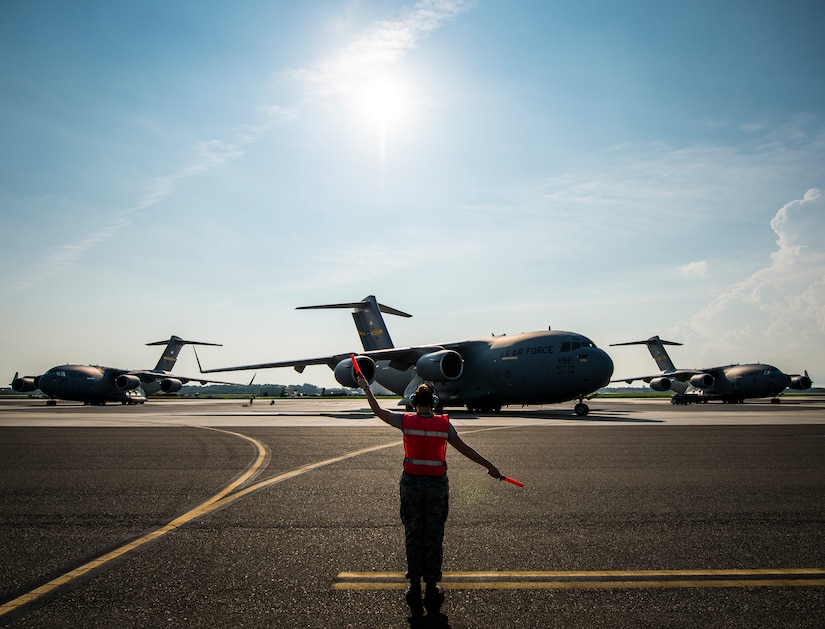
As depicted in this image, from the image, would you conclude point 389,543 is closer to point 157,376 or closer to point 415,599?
point 415,599

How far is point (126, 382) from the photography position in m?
56.4

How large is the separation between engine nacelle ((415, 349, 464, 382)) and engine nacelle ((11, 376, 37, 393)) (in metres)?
44.0

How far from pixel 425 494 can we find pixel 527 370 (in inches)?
1145

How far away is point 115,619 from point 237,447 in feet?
36.8

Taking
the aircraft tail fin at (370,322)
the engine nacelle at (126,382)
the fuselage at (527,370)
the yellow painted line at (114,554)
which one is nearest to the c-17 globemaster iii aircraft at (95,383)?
the engine nacelle at (126,382)

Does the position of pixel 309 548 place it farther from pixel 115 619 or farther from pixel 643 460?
pixel 643 460

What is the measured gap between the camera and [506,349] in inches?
1367

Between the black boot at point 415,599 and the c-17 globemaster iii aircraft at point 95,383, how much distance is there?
58.2 metres

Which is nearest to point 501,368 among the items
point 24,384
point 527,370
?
point 527,370

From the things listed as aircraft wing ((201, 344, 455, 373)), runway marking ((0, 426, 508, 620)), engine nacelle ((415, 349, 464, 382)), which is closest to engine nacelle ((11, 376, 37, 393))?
aircraft wing ((201, 344, 455, 373))

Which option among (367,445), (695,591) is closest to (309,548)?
(695,591)

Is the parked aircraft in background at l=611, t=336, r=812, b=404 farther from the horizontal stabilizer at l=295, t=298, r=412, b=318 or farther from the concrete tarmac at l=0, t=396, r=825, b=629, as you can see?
the concrete tarmac at l=0, t=396, r=825, b=629

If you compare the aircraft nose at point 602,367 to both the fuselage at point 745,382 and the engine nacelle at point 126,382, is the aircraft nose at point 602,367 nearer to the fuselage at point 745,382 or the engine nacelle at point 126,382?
the fuselage at point 745,382

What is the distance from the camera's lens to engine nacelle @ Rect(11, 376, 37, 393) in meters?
57.5
